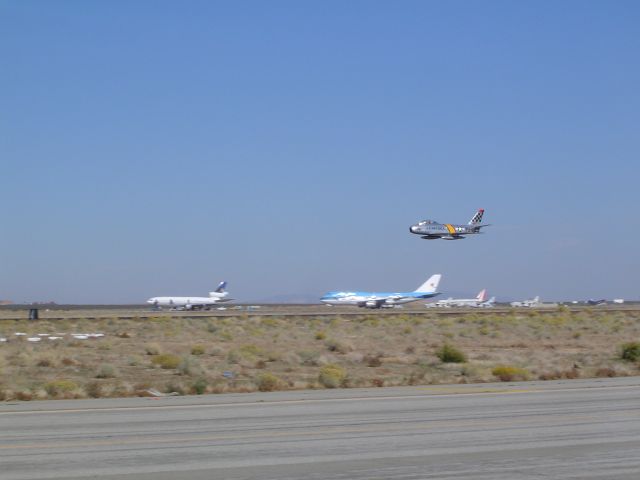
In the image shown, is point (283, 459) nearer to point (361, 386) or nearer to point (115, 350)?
point (361, 386)

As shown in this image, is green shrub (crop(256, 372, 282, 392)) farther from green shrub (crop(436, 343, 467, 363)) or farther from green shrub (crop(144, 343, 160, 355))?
green shrub (crop(144, 343, 160, 355))

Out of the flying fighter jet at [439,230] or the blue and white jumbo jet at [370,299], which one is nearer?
the flying fighter jet at [439,230]

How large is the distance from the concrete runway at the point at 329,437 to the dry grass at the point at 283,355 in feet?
14.6

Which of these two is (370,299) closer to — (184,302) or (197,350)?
(184,302)

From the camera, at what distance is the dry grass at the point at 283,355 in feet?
85.3

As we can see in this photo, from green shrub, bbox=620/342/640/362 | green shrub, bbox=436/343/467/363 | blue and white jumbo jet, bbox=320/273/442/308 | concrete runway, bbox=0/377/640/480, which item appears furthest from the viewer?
blue and white jumbo jet, bbox=320/273/442/308

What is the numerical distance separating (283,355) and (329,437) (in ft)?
74.9

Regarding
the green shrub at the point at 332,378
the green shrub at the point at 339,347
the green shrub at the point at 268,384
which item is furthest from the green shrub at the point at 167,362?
the green shrub at the point at 339,347

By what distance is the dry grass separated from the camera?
2600 centimetres

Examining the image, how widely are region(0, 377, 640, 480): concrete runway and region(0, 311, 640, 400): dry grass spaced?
14.6ft

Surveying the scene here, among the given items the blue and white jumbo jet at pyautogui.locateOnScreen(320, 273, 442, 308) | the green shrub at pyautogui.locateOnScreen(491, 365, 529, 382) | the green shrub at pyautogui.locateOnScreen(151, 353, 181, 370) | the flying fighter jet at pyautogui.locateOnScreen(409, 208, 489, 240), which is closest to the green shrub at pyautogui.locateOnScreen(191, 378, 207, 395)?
the green shrub at pyautogui.locateOnScreen(151, 353, 181, 370)

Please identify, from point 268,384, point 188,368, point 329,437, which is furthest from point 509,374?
point 329,437

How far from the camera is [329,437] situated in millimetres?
14031

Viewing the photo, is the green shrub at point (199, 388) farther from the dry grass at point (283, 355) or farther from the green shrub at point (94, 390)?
the green shrub at point (94, 390)
